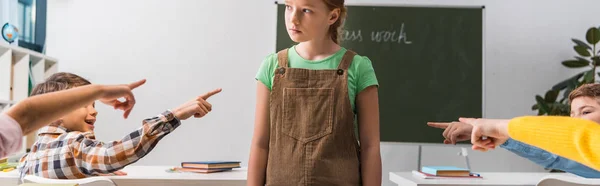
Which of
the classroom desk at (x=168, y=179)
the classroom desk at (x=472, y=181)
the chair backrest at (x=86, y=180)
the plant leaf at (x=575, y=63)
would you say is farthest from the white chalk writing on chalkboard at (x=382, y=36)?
the chair backrest at (x=86, y=180)

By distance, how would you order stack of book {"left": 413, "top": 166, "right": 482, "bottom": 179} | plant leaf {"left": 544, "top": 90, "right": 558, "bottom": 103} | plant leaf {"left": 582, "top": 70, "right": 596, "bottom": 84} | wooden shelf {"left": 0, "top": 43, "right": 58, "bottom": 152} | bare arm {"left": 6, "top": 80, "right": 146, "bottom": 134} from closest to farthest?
bare arm {"left": 6, "top": 80, "right": 146, "bottom": 134} < stack of book {"left": 413, "top": 166, "right": 482, "bottom": 179} < wooden shelf {"left": 0, "top": 43, "right": 58, "bottom": 152} < plant leaf {"left": 582, "top": 70, "right": 596, "bottom": 84} < plant leaf {"left": 544, "top": 90, "right": 558, "bottom": 103}

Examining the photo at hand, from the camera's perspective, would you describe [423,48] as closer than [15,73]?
No

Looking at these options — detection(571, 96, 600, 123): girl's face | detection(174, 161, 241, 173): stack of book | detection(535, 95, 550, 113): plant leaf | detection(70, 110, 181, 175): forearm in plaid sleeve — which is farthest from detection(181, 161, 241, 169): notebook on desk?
detection(535, 95, 550, 113): plant leaf

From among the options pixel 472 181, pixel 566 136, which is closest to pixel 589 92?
pixel 472 181

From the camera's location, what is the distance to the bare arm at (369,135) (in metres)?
1.71

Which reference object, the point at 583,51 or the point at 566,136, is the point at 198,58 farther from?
the point at 566,136

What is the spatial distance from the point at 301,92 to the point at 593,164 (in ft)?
3.49

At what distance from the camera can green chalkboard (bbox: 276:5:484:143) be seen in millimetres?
4074

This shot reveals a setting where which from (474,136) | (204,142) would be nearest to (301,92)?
(474,136)

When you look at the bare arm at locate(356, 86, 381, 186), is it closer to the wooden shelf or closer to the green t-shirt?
the green t-shirt

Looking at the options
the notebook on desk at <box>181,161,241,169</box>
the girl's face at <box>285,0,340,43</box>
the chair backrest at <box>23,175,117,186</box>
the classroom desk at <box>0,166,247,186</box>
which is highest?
the girl's face at <box>285,0,340,43</box>

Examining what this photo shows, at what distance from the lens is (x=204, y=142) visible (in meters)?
4.47

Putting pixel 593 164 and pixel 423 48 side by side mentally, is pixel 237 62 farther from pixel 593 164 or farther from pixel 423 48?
pixel 593 164

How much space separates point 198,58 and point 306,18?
2823 millimetres
